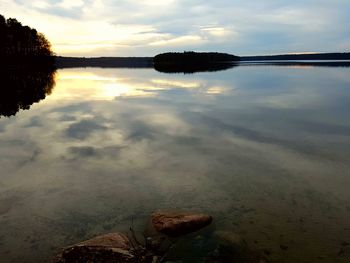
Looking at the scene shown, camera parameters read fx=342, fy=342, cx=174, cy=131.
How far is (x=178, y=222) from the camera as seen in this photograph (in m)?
8.99

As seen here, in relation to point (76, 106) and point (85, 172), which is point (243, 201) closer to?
point (85, 172)

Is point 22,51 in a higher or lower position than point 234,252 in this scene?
higher

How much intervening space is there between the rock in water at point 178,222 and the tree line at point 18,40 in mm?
110805

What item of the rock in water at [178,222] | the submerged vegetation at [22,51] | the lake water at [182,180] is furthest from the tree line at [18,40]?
the rock in water at [178,222]

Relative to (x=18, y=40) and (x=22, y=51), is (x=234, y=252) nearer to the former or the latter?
(x=18, y=40)

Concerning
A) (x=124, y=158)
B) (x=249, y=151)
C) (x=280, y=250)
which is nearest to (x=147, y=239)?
(x=280, y=250)

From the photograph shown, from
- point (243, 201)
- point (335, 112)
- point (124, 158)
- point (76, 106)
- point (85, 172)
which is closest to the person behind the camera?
point (243, 201)

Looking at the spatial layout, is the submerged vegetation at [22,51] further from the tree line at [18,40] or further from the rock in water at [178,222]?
the rock in water at [178,222]

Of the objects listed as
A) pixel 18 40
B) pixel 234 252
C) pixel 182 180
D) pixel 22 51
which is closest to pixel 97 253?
pixel 234 252

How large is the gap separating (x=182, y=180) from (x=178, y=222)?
3.53 meters

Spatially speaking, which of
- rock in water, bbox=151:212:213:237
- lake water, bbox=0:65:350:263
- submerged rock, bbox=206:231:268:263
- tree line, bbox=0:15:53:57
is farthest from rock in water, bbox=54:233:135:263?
tree line, bbox=0:15:53:57

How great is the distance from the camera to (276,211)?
995cm

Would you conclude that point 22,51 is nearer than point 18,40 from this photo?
No

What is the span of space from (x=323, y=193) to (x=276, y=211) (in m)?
2.23
